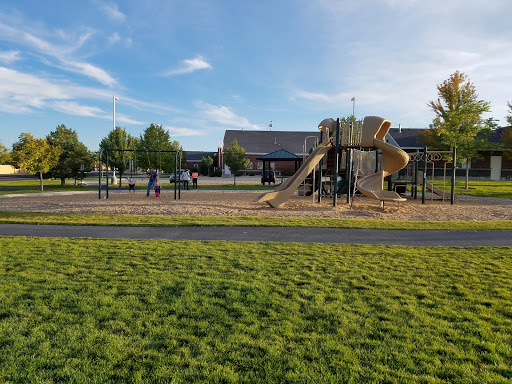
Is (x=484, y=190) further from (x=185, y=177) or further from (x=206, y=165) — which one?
(x=206, y=165)

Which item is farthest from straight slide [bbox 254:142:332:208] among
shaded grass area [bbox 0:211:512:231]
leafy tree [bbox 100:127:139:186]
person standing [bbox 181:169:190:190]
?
leafy tree [bbox 100:127:139:186]

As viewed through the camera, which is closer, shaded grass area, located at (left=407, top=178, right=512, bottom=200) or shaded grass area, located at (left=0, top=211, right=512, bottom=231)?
shaded grass area, located at (left=0, top=211, right=512, bottom=231)

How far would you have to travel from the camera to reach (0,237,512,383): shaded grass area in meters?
2.98

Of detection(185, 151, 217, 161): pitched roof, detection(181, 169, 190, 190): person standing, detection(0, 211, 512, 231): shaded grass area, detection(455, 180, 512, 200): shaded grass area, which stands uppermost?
detection(185, 151, 217, 161): pitched roof

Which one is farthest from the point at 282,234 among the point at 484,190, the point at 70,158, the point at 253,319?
the point at 70,158

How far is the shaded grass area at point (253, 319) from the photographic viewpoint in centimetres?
298

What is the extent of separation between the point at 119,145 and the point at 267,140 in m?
34.7

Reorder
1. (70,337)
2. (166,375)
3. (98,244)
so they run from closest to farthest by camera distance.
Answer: (166,375)
(70,337)
(98,244)

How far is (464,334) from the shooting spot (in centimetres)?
361

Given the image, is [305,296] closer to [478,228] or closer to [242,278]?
[242,278]

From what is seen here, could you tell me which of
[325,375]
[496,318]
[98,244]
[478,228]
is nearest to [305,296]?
[325,375]

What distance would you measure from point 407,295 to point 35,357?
449cm

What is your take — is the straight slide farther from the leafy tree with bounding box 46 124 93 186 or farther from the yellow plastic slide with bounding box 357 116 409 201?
the leafy tree with bounding box 46 124 93 186

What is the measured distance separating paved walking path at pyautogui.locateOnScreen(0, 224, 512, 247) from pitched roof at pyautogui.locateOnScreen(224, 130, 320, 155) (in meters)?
51.5
